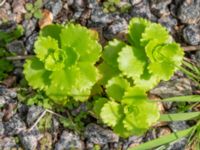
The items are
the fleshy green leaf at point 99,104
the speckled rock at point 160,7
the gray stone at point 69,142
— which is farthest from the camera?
the speckled rock at point 160,7

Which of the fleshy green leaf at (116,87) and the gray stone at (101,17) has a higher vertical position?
the gray stone at (101,17)

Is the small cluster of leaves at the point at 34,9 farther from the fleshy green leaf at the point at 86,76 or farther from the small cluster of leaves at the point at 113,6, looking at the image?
the fleshy green leaf at the point at 86,76

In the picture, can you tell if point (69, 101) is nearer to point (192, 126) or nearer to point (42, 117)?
point (42, 117)

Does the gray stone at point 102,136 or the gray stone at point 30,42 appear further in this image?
the gray stone at point 30,42

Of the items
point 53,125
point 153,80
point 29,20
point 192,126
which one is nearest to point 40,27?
point 29,20

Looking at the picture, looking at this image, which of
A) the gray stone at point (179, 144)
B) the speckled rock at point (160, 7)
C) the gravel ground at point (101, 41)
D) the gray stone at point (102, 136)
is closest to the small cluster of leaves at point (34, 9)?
the gravel ground at point (101, 41)

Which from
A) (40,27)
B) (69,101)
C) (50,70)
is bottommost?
(69,101)
